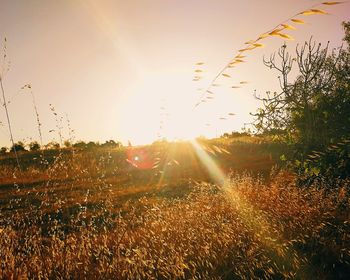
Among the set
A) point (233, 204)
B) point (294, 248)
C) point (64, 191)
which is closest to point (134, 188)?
point (64, 191)

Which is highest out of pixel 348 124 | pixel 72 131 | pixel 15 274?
pixel 72 131

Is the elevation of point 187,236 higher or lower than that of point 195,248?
higher

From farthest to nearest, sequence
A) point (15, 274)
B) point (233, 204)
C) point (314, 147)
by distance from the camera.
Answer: point (314, 147) → point (233, 204) → point (15, 274)

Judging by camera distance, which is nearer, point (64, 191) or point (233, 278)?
point (233, 278)

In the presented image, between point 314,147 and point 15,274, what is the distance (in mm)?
7336

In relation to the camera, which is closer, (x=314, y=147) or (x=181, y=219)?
(x=181, y=219)

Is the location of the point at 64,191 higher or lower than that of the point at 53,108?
lower

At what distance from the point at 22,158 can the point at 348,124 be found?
18908mm

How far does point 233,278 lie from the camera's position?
4867 mm

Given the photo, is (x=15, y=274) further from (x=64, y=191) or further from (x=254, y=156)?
(x=254, y=156)

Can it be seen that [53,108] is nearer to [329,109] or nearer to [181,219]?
[181,219]

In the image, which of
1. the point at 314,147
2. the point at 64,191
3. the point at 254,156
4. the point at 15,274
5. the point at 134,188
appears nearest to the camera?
the point at 15,274

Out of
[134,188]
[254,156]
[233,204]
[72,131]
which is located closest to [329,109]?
[233,204]

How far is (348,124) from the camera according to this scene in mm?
5809
